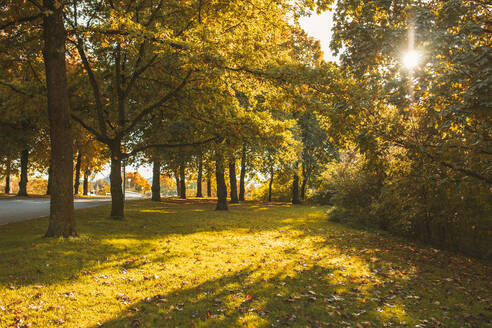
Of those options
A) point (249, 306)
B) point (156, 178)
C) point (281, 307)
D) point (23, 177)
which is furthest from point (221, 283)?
point (23, 177)

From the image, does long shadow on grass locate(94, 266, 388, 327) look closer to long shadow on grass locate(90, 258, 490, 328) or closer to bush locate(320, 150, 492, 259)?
long shadow on grass locate(90, 258, 490, 328)

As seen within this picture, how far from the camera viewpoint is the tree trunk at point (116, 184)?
14203 millimetres

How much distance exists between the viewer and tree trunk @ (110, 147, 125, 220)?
1420cm

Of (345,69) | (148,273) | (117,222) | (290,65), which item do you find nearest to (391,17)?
(345,69)

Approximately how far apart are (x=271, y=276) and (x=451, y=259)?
8386 mm

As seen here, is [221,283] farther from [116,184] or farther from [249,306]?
[116,184]

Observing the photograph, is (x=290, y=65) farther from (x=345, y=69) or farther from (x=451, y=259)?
(x=451, y=259)

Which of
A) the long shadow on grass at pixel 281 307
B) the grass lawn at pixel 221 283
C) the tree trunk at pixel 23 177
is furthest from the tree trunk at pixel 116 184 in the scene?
the tree trunk at pixel 23 177

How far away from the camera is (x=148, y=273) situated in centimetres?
729

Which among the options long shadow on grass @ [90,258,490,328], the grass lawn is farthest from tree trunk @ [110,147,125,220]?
long shadow on grass @ [90,258,490,328]

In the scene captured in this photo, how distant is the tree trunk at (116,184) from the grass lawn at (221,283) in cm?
212

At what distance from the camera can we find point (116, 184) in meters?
14.3

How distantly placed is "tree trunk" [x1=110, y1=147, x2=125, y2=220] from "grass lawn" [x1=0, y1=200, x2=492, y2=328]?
212 cm

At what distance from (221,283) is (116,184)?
9.10 meters
